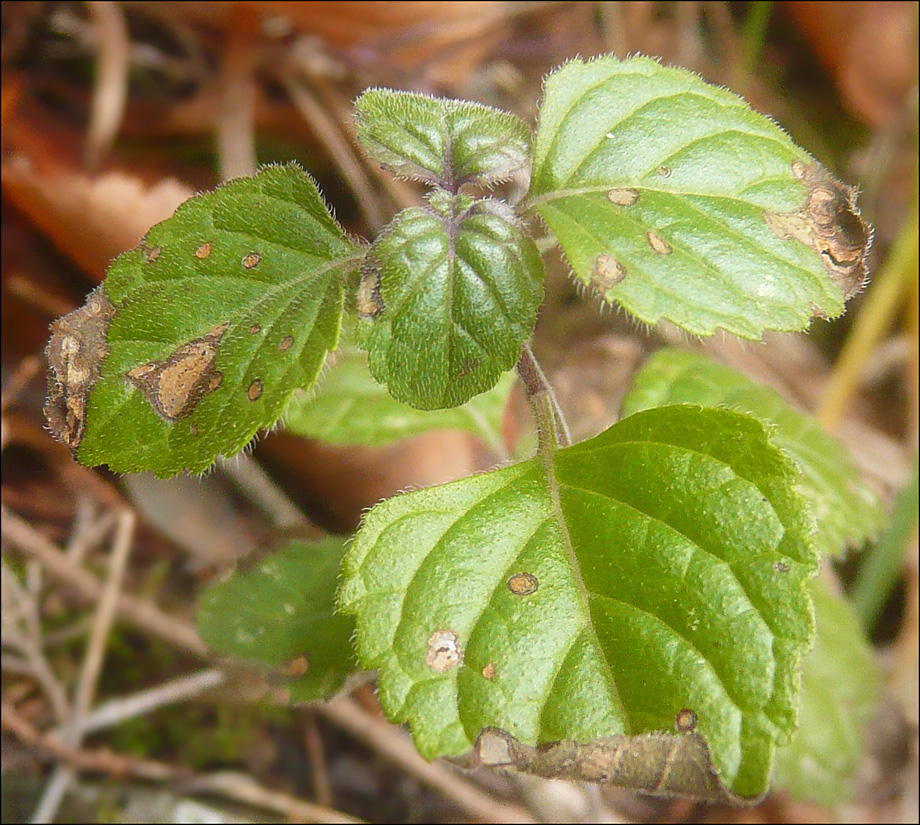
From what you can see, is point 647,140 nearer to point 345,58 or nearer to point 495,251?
point 495,251

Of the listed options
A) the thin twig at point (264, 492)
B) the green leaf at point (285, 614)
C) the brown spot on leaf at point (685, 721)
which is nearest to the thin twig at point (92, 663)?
the thin twig at point (264, 492)

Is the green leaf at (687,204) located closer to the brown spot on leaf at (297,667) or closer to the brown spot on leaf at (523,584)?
the brown spot on leaf at (523,584)

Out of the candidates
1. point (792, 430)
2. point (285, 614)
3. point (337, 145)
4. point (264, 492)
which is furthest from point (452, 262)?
point (337, 145)

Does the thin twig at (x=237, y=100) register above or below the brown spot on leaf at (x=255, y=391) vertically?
above

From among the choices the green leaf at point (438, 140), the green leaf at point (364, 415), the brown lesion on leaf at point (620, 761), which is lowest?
the brown lesion on leaf at point (620, 761)

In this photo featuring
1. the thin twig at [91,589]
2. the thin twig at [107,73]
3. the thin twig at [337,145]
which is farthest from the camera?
the thin twig at [337,145]

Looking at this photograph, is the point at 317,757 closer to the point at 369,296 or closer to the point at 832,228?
the point at 369,296
